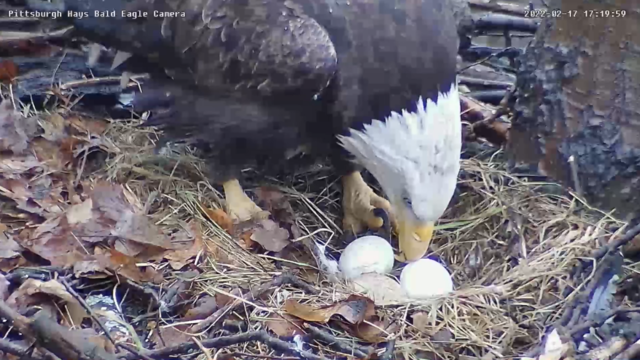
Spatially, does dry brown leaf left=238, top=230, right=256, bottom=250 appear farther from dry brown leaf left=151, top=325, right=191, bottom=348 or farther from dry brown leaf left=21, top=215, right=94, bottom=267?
dry brown leaf left=151, top=325, right=191, bottom=348

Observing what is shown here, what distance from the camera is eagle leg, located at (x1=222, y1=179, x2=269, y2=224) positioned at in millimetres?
2968

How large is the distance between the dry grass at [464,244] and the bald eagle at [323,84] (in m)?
0.22

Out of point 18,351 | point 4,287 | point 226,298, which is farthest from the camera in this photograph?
point 226,298

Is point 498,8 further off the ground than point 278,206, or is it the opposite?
point 498,8

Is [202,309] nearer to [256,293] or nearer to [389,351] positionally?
[256,293]

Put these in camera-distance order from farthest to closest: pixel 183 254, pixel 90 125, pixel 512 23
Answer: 1. pixel 512 23
2. pixel 90 125
3. pixel 183 254

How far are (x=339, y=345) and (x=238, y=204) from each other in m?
1.07

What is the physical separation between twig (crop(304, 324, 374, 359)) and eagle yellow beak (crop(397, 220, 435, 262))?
0.62 metres

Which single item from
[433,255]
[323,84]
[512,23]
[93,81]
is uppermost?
[323,84]

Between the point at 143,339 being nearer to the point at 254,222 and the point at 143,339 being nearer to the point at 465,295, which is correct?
the point at 254,222

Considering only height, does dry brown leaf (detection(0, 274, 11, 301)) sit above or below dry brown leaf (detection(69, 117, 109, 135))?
above

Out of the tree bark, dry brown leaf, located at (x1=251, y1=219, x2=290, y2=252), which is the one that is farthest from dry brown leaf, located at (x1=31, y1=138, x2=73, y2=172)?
the tree bark

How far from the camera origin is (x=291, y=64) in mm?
2502

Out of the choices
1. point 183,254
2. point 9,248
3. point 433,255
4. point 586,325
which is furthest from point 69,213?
point 586,325
